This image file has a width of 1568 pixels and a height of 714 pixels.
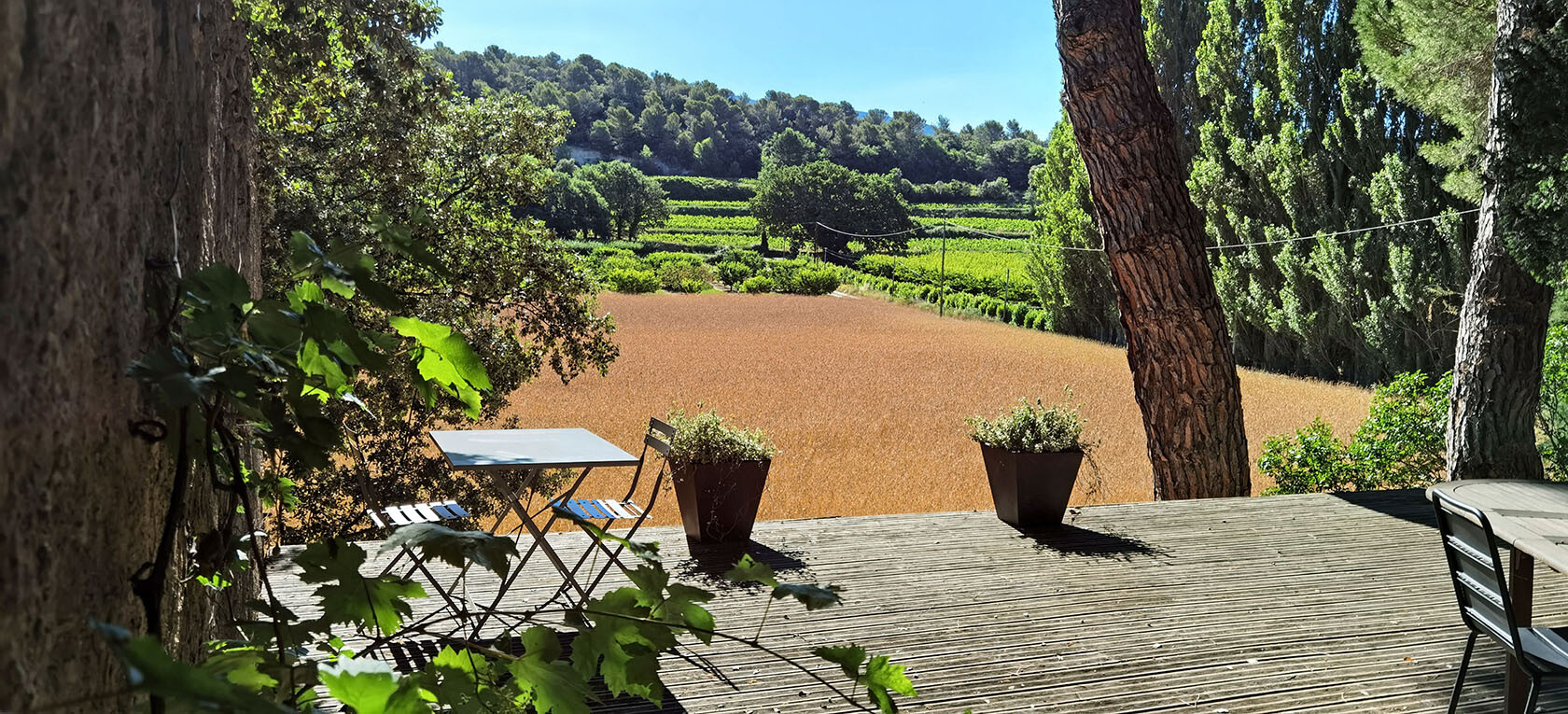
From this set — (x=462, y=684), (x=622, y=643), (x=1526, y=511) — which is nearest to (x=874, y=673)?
(x=622, y=643)

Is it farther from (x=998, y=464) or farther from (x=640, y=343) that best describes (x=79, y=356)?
(x=640, y=343)

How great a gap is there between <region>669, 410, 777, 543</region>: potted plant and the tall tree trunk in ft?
11.3

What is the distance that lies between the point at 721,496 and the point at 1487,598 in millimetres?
2667

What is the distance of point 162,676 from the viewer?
1.28 feet

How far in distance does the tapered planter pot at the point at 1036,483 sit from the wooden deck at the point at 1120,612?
12 cm

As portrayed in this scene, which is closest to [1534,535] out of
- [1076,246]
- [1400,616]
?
[1400,616]

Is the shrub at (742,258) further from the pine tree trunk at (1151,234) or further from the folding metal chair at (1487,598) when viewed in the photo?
the folding metal chair at (1487,598)

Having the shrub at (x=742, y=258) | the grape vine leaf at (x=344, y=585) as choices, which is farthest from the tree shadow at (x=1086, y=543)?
the shrub at (x=742, y=258)

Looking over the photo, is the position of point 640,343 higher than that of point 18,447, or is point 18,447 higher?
point 18,447

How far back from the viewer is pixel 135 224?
64 cm

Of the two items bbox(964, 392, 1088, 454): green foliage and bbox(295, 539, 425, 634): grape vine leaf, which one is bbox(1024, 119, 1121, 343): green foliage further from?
bbox(295, 539, 425, 634): grape vine leaf

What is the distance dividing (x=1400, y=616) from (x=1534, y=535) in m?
1.18

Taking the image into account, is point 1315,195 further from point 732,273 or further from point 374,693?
point 732,273

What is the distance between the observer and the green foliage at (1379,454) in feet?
20.6
